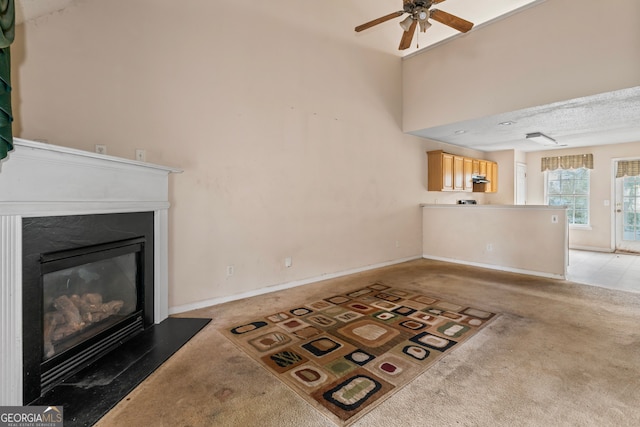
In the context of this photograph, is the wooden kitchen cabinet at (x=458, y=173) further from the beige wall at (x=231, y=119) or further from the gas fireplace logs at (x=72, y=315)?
the gas fireplace logs at (x=72, y=315)

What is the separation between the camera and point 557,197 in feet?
24.5

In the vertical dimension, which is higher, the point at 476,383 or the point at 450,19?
the point at 450,19

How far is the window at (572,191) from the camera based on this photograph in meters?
7.06

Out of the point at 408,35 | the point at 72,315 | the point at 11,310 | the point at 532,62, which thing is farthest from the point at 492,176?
the point at 11,310

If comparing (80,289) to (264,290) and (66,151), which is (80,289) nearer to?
(66,151)

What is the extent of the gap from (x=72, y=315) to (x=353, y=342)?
6.62ft

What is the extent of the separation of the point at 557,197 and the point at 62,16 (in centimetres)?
962

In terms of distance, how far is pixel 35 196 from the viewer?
1.67 meters

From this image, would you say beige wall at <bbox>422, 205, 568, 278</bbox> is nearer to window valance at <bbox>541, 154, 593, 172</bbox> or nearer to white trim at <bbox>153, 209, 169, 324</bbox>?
window valance at <bbox>541, 154, 593, 172</bbox>

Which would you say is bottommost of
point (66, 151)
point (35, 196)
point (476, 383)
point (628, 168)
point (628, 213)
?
point (476, 383)

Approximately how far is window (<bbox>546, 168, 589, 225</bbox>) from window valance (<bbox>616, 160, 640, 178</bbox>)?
0.55 meters

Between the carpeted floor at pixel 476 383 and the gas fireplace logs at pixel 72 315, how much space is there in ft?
2.04

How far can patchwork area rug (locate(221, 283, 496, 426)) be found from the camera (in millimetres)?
1814

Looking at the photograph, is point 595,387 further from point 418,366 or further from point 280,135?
point 280,135
